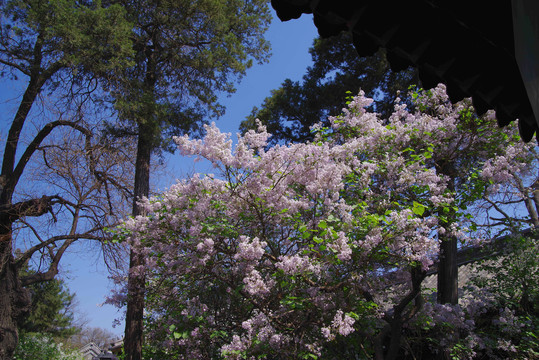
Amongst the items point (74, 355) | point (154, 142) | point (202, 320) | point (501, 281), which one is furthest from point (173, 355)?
point (74, 355)

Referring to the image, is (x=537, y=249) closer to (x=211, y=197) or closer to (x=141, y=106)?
(x=211, y=197)

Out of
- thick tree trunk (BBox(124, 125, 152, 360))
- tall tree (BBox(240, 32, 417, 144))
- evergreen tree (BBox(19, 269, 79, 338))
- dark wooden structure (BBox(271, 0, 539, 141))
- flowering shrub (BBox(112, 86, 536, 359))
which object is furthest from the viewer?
evergreen tree (BBox(19, 269, 79, 338))

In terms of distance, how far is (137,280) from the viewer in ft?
21.3

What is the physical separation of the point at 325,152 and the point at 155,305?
4.01 m

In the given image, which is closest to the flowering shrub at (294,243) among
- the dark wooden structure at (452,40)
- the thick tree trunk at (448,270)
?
the thick tree trunk at (448,270)

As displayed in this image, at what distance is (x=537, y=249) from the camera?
7.24m

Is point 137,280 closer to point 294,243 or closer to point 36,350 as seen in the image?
point 294,243

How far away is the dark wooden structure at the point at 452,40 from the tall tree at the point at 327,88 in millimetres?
9078

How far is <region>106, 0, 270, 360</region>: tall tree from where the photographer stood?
9.62 m

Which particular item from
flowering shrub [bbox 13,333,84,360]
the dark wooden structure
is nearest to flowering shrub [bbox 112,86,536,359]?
the dark wooden structure

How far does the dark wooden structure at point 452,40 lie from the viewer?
73.4 inches

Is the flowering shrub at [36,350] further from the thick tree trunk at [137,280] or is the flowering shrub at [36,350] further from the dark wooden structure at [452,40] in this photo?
the dark wooden structure at [452,40]

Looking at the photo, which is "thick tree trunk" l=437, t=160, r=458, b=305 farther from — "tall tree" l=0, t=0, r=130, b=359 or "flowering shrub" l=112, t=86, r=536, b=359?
"tall tree" l=0, t=0, r=130, b=359

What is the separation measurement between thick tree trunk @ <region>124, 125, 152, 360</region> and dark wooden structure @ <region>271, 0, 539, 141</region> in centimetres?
491
